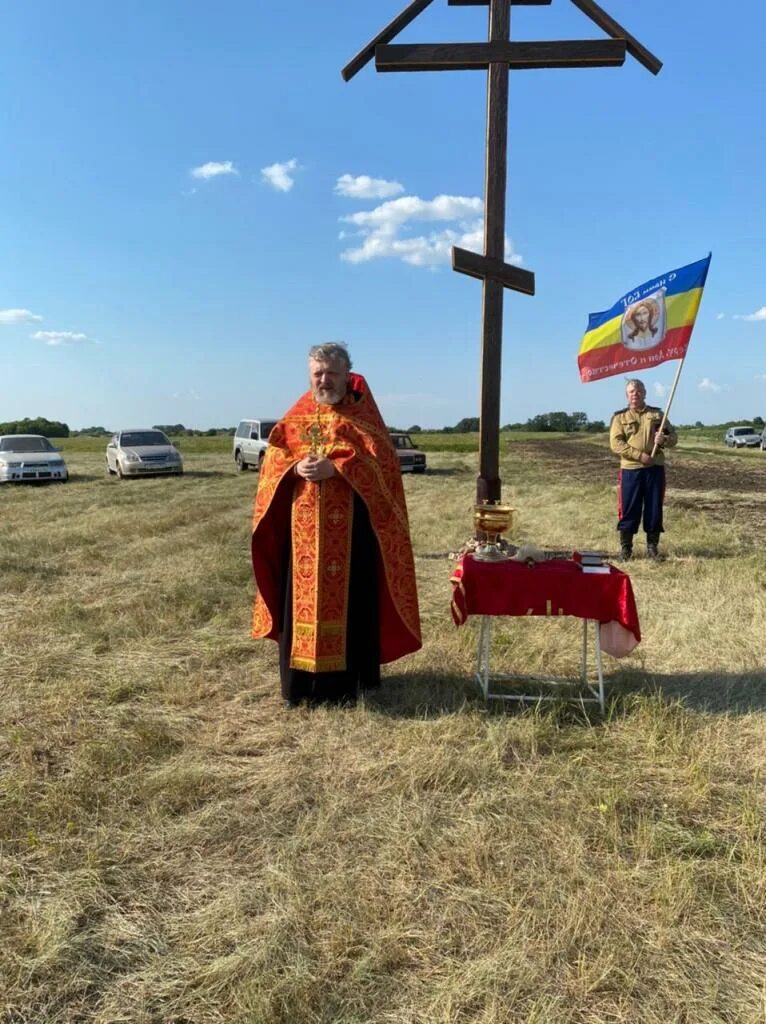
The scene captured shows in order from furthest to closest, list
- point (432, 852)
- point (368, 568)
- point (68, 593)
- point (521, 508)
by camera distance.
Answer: point (521, 508), point (68, 593), point (368, 568), point (432, 852)

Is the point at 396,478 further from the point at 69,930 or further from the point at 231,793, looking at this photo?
the point at 69,930

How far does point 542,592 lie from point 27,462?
60.6 feet

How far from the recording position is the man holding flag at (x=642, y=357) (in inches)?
273

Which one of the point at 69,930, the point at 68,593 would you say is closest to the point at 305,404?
the point at 69,930

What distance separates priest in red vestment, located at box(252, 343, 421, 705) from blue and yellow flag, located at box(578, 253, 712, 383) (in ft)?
12.8

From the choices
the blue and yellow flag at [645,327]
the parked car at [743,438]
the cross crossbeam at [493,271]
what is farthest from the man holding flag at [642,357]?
the parked car at [743,438]

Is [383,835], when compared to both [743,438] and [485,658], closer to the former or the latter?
[485,658]

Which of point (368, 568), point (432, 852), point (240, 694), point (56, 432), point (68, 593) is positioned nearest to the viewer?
point (432, 852)

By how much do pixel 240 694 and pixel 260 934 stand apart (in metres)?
2.17

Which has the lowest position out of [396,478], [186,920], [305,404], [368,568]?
[186,920]

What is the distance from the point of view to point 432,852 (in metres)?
2.73

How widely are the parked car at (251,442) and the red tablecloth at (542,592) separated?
18571mm

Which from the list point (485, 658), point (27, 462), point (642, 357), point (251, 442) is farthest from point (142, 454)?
point (485, 658)

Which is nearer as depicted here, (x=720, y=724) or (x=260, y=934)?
(x=260, y=934)
